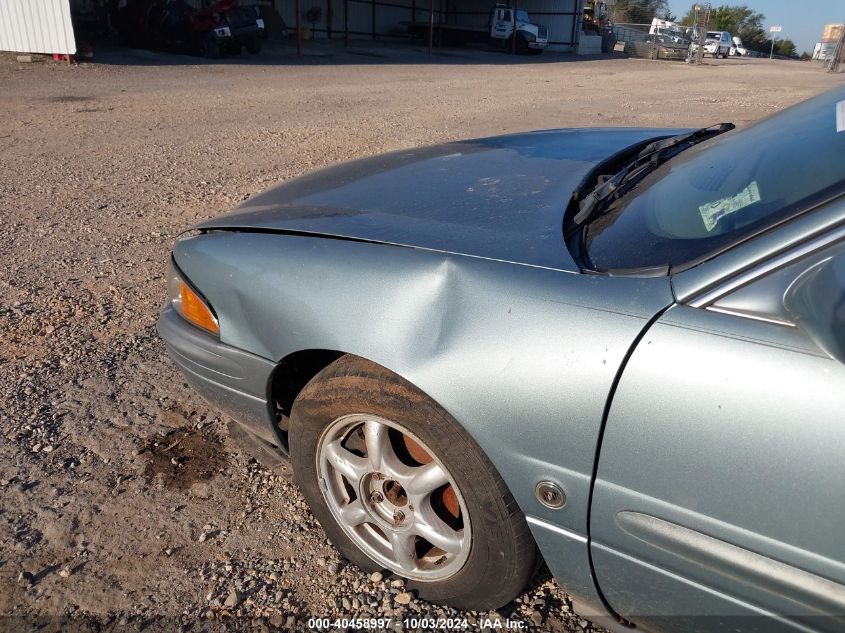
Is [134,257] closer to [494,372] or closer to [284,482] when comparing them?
[284,482]

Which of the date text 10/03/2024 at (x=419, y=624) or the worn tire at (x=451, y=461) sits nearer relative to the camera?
the worn tire at (x=451, y=461)

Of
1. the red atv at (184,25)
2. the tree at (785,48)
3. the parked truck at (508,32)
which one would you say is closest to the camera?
the red atv at (184,25)

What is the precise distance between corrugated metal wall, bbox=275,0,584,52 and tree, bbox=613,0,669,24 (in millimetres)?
28404

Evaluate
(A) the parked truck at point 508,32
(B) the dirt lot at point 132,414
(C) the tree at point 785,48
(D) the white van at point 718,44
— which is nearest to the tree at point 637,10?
(C) the tree at point 785,48

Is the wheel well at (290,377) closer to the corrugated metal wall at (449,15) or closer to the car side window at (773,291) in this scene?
the car side window at (773,291)

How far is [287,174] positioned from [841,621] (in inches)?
238

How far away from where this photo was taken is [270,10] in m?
27.2

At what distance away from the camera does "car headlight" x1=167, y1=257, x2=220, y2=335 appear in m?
2.24

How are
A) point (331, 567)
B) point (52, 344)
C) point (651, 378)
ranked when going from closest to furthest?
point (651, 378), point (331, 567), point (52, 344)

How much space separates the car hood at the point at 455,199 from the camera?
1850mm

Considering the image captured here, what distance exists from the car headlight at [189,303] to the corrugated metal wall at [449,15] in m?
32.1

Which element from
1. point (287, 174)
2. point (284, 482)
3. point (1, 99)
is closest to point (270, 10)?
point (1, 99)

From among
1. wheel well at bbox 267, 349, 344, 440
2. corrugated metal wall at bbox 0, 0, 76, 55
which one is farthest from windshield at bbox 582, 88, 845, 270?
corrugated metal wall at bbox 0, 0, 76, 55

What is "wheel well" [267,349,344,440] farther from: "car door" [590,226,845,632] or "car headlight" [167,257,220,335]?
"car door" [590,226,845,632]
